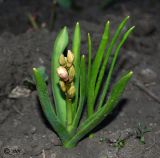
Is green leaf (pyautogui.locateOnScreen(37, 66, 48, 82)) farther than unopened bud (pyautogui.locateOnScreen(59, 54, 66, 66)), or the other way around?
green leaf (pyautogui.locateOnScreen(37, 66, 48, 82))

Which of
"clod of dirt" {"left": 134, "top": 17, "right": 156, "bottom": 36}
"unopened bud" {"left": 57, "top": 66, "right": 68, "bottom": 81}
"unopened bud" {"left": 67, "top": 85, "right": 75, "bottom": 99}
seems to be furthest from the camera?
"clod of dirt" {"left": 134, "top": 17, "right": 156, "bottom": 36}

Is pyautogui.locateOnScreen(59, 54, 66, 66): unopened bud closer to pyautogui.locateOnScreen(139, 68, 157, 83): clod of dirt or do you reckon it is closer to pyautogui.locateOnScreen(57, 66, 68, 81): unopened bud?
pyautogui.locateOnScreen(57, 66, 68, 81): unopened bud


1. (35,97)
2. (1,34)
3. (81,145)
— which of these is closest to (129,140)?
(81,145)

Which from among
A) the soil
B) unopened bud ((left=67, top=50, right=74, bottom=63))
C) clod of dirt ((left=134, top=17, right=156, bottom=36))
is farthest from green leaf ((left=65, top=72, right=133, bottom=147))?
clod of dirt ((left=134, top=17, right=156, bottom=36))

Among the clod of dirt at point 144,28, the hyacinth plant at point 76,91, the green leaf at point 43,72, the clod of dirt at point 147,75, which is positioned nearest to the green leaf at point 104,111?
the hyacinth plant at point 76,91

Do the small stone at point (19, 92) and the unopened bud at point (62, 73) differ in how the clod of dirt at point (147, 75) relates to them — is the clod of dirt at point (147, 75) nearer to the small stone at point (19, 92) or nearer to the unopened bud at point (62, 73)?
the small stone at point (19, 92)

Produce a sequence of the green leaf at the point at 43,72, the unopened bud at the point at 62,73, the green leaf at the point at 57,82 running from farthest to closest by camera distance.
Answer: the green leaf at the point at 43,72, the green leaf at the point at 57,82, the unopened bud at the point at 62,73

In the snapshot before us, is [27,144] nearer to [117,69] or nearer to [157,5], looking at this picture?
[117,69]
